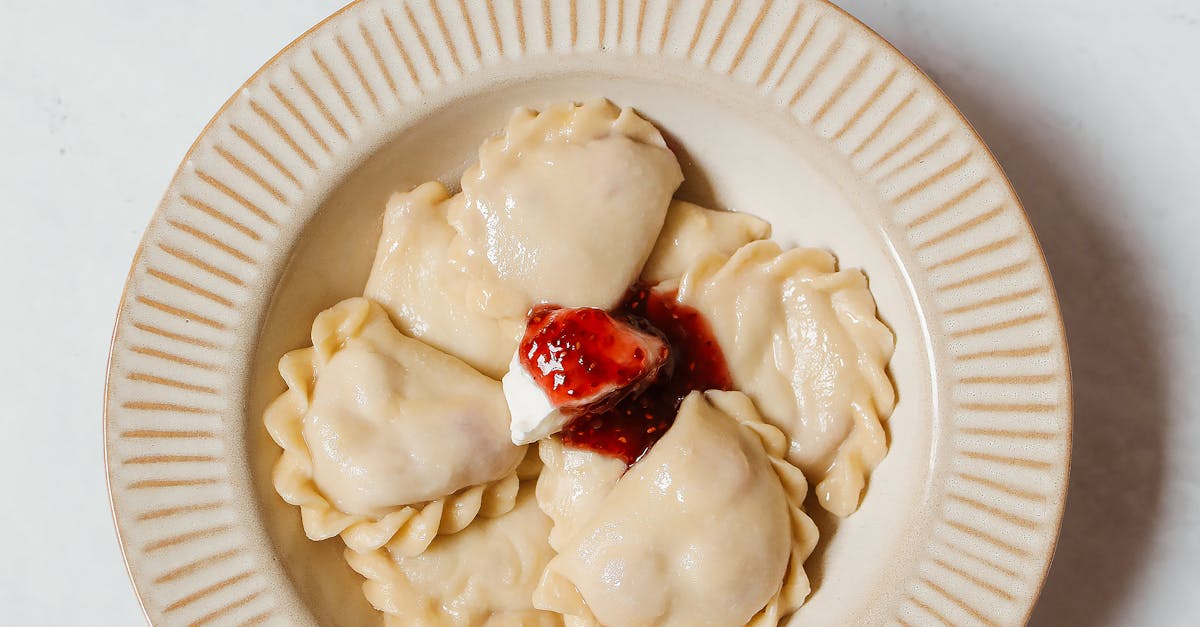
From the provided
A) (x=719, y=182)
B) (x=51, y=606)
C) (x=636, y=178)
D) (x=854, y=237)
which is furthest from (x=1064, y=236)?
(x=51, y=606)

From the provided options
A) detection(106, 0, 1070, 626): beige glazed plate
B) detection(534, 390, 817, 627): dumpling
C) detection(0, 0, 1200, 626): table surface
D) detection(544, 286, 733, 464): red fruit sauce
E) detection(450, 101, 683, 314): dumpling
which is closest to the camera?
detection(106, 0, 1070, 626): beige glazed plate

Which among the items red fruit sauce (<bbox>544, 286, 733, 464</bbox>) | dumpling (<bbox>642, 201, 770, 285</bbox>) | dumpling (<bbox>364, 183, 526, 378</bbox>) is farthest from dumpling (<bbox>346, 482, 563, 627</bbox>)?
dumpling (<bbox>642, 201, 770, 285</bbox>)

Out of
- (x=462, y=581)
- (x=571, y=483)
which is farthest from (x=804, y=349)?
(x=462, y=581)

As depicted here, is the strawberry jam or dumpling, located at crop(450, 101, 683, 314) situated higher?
dumpling, located at crop(450, 101, 683, 314)

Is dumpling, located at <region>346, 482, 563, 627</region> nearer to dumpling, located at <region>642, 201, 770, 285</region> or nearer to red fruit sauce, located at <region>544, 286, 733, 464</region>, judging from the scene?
red fruit sauce, located at <region>544, 286, 733, 464</region>

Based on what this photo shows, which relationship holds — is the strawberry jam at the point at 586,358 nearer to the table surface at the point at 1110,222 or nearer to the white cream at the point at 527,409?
the white cream at the point at 527,409

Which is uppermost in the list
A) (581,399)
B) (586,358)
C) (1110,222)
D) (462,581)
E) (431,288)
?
(431,288)

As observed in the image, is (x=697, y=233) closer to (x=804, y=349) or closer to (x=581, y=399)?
(x=804, y=349)

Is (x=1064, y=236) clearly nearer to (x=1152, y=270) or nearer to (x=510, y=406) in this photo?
(x=1152, y=270)
